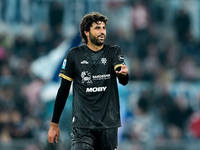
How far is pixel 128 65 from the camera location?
44.8ft


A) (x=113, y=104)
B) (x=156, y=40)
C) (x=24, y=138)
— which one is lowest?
(x=24, y=138)

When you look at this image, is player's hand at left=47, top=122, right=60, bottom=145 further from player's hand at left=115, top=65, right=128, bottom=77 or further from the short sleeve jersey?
player's hand at left=115, top=65, right=128, bottom=77

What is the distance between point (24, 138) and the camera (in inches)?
468

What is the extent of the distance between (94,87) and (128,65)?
8.30 metres

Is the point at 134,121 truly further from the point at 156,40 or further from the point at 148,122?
the point at 156,40

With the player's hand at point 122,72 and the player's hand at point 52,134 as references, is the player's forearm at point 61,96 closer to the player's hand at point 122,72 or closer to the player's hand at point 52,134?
the player's hand at point 52,134

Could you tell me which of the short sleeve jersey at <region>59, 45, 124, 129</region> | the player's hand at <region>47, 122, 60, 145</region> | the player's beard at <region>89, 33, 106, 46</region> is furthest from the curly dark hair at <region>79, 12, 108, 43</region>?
the player's hand at <region>47, 122, 60, 145</region>

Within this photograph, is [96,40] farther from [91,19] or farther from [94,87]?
[94,87]

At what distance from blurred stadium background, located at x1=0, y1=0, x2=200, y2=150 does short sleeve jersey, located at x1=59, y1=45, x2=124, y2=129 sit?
475cm

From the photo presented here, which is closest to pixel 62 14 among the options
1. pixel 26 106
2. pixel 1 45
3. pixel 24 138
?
pixel 1 45

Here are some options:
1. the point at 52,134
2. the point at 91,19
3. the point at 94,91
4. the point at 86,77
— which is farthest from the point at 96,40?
the point at 52,134

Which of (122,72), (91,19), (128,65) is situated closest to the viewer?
(122,72)

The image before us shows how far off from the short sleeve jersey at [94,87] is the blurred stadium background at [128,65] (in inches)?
187

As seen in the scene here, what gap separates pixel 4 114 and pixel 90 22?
740cm
